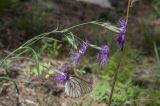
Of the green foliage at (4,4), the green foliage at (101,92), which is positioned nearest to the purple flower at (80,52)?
the green foliage at (101,92)

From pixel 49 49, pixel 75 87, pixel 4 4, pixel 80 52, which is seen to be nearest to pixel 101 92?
pixel 49 49

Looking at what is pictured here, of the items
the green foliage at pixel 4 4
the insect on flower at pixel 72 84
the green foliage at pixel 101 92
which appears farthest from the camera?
the green foliage at pixel 4 4

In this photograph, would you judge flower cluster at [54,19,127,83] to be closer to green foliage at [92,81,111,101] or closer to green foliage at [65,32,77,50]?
green foliage at [65,32,77,50]

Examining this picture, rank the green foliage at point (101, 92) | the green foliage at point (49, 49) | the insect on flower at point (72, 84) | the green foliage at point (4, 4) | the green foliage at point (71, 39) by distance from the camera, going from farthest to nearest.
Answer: the green foliage at point (4, 4)
the green foliage at point (49, 49)
the green foliage at point (101, 92)
the insect on flower at point (72, 84)
the green foliage at point (71, 39)

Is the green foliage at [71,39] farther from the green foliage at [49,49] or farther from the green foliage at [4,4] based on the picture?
the green foliage at [4,4]

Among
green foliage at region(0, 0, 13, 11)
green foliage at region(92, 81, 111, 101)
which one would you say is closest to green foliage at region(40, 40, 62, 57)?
green foliage at region(92, 81, 111, 101)

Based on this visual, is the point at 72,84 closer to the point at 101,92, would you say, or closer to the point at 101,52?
the point at 101,52

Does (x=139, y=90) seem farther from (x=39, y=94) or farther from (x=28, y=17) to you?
(x=28, y=17)
